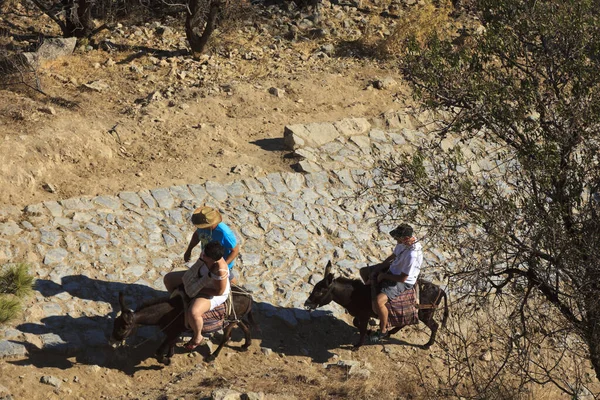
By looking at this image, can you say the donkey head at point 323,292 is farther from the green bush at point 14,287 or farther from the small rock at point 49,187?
the small rock at point 49,187

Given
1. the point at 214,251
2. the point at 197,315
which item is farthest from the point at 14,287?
the point at 214,251

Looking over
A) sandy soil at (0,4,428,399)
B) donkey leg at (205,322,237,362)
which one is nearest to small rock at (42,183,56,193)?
sandy soil at (0,4,428,399)

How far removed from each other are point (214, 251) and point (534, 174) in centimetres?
368

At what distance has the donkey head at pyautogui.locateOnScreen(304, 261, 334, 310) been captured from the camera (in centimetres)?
1019

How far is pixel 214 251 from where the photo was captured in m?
8.77

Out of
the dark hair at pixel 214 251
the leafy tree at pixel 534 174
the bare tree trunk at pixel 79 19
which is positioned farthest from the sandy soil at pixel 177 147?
the leafy tree at pixel 534 174

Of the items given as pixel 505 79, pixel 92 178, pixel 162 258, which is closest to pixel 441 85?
pixel 505 79

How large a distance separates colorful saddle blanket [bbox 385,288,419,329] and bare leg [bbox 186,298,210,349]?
250 cm

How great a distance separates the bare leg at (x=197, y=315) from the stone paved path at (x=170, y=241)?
977mm

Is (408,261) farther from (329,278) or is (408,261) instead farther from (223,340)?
(223,340)

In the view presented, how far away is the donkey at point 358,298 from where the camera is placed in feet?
33.5

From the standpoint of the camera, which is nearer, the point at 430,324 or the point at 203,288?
the point at 203,288

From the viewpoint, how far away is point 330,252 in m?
12.3

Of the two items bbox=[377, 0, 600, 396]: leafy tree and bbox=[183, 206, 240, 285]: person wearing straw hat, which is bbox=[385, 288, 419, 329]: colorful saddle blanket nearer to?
bbox=[377, 0, 600, 396]: leafy tree
